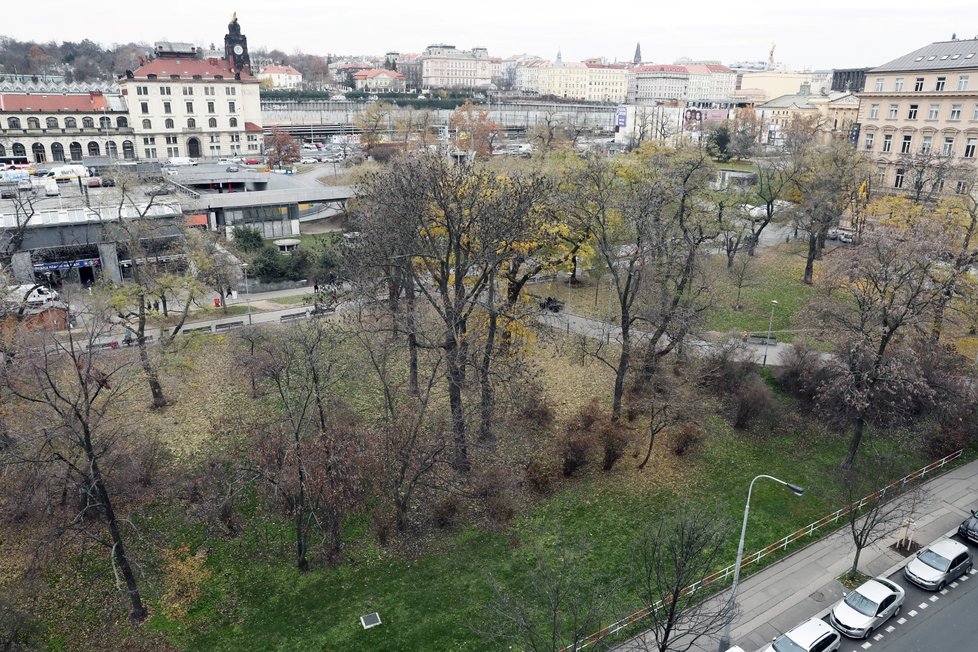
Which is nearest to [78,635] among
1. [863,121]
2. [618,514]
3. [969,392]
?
[618,514]

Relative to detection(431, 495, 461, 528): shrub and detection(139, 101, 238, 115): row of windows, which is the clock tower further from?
detection(431, 495, 461, 528): shrub

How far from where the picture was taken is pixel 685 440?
25.5 m

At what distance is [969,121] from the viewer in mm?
46500

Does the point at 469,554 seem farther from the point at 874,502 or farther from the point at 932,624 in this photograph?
the point at 932,624

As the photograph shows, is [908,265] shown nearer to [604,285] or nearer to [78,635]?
[604,285]

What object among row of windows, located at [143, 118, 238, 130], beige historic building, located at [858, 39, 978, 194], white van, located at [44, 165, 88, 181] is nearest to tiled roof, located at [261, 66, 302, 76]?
row of windows, located at [143, 118, 238, 130]

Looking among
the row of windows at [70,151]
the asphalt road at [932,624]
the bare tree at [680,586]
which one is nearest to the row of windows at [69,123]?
the row of windows at [70,151]

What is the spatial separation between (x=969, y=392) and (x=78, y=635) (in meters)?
31.3

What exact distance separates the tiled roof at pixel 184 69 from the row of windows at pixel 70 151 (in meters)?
9.26

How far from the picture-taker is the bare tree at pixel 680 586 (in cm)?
1462

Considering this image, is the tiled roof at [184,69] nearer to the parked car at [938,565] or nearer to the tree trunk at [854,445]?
the tree trunk at [854,445]

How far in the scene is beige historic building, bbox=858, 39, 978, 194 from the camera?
46.0m

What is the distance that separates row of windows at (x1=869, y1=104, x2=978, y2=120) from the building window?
1.58m

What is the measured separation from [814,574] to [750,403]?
8.85m
